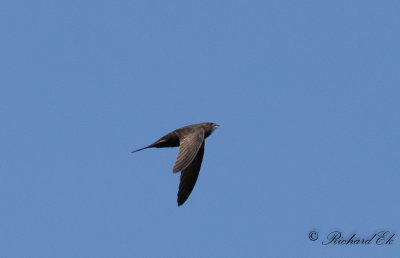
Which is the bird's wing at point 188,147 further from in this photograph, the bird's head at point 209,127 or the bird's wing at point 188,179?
the bird's wing at point 188,179

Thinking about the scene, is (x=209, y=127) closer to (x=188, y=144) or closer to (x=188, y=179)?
(x=188, y=179)

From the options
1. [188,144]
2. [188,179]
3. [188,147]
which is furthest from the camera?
[188,179]

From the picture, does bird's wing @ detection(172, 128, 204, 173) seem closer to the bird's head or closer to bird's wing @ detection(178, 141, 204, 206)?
the bird's head

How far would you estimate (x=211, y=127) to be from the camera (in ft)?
60.8

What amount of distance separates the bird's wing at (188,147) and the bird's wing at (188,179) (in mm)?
1171

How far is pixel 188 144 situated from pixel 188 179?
217 cm

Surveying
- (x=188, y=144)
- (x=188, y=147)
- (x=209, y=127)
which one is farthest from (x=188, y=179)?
(x=188, y=147)

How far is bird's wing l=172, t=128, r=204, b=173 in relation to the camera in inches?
599

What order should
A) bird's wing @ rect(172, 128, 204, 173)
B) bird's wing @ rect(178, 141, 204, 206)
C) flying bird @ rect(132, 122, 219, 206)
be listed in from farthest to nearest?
bird's wing @ rect(178, 141, 204, 206) < flying bird @ rect(132, 122, 219, 206) < bird's wing @ rect(172, 128, 204, 173)

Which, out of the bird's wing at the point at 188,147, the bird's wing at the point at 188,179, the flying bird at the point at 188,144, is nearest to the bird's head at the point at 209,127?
the flying bird at the point at 188,144

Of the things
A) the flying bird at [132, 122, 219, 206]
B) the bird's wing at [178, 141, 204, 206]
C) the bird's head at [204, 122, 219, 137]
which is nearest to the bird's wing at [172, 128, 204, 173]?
the flying bird at [132, 122, 219, 206]

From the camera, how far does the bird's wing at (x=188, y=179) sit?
18.2 m

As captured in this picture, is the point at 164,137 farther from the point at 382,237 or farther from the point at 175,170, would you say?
the point at 382,237

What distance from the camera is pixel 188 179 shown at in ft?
60.7
